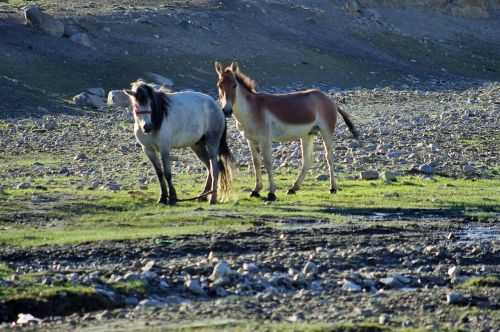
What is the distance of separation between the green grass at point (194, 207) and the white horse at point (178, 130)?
39cm

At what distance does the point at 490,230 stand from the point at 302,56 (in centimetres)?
3370

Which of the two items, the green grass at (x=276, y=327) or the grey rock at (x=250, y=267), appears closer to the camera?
the green grass at (x=276, y=327)

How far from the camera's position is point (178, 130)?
61.6ft

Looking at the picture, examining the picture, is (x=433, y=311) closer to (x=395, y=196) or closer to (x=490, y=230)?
(x=490, y=230)

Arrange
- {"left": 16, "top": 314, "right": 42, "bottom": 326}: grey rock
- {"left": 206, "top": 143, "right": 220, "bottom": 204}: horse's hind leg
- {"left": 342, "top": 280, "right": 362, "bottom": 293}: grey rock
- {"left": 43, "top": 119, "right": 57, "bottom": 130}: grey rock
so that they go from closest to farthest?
{"left": 16, "top": 314, "right": 42, "bottom": 326}: grey rock < {"left": 342, "top": 280, "right": 362, "bottom": 293}: grey rock < {"left": 206, "top": 143, "right": 220, "bottom": 204}: horse's hind leg < {"left": 43, "top": 119, "right": 57, "bottom": 130}: grey rock

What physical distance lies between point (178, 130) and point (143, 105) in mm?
855

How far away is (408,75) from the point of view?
173 feet

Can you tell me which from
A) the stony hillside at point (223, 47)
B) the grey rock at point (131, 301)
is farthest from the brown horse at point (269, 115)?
the stony hillside at point (223, 47)

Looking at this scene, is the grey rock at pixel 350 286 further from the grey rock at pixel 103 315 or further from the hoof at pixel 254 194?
the hoof at pixel 254 194

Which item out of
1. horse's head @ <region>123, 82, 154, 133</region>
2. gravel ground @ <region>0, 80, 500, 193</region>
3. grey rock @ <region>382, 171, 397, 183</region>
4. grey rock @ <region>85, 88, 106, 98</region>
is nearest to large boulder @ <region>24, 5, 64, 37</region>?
grey rock @ <region>85, 88, 106, 98</region>

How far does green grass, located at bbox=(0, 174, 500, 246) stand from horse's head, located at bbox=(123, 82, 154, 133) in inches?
44.0

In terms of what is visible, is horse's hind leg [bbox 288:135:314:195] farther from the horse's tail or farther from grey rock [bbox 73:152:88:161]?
grey rock [bbox 73:152:88:161]

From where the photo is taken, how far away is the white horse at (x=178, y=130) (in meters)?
18.3

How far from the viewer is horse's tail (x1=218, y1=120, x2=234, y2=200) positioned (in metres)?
19.4
